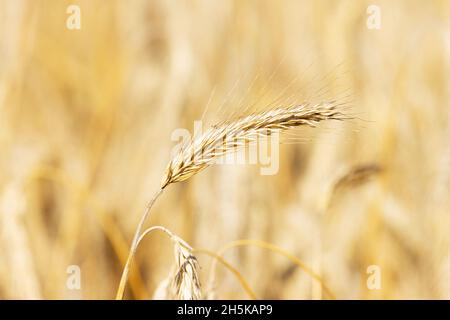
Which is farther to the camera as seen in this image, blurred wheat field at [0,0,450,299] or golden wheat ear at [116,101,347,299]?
blurred wheat field at [0,0,450,299]

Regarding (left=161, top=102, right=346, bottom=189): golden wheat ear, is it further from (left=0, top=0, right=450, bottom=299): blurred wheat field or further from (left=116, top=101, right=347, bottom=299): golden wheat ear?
(left=0, top=0, right=450, bottom=299): blurred wheat field

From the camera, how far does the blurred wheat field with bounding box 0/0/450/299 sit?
5.10 ft

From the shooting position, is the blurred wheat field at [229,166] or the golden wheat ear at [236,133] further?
the blurred wheat field at [229,166]

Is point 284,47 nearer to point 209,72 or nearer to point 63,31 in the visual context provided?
point 209,72

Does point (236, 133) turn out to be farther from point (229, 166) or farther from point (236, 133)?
point (229, 166)

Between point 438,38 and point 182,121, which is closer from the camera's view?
point 182,121

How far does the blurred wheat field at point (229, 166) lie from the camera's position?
1.55 metres

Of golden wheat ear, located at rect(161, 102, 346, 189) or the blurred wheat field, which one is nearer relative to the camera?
golden wheat ear, located at rect(161, 102, 346, 189)

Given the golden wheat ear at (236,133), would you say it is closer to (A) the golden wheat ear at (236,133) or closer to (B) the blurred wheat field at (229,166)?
(A) the golden wheat ear at (236,133)

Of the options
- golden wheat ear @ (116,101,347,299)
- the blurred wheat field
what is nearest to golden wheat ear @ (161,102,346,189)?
golden wheat ear @ (116,101,347,299)

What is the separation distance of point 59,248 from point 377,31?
99 cm

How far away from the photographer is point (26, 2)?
5.40 feet

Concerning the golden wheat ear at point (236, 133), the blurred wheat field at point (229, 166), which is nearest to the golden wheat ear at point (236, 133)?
the golden wheat ear at point (236, 133)
